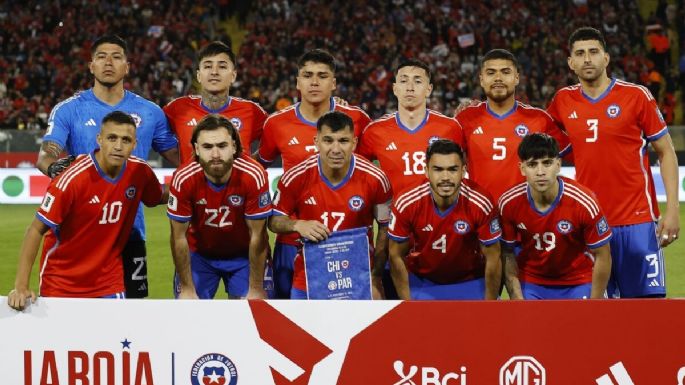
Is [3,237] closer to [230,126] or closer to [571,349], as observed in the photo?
[230,126]

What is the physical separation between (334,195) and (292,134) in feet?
2.48

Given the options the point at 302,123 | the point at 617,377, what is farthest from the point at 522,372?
the point at 302,123

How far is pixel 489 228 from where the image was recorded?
541cm

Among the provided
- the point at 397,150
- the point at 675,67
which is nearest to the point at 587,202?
the point at 397,150

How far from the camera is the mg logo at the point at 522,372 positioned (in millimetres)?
4223

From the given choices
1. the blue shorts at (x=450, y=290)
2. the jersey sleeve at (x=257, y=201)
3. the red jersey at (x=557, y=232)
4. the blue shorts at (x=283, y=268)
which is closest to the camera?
the red jersey at (x=557, y=232)

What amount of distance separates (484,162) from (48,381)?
2954 mm

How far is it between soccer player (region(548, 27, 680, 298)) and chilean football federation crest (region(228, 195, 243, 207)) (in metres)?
2.11

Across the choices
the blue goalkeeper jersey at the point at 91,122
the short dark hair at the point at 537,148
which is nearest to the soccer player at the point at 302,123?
the blue goalkeeper jersey at the point at 91,122

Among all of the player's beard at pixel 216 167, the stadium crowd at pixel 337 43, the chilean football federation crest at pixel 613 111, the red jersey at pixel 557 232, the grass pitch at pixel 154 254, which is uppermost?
the stadium crowd at pixel 337 43

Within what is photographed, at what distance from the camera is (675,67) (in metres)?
21.5

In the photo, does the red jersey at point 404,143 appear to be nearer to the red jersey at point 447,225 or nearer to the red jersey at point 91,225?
the red jersey at point 447,225

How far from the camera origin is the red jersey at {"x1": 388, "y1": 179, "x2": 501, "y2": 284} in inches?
214

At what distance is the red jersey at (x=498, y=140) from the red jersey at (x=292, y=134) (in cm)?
77
